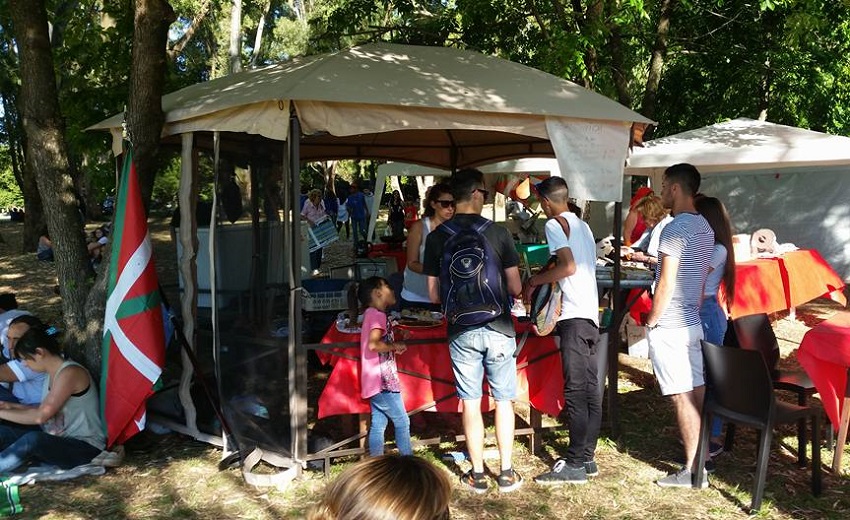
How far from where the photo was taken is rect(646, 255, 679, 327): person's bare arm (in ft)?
13.7

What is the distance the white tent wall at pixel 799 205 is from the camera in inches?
492

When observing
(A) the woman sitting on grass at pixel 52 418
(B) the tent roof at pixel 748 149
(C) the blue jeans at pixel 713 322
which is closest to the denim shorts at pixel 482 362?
(C) the blue jeans at pixel 713 322

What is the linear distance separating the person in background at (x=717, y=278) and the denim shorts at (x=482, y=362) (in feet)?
4.65

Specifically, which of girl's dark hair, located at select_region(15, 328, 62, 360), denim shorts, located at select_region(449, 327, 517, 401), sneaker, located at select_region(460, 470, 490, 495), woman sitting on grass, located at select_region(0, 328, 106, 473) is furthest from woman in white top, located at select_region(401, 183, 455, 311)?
girl's dark hair, located at select_region(15, 328, 62, 360)

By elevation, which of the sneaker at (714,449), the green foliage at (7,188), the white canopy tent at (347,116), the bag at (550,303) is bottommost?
the sneaker at (714,449)

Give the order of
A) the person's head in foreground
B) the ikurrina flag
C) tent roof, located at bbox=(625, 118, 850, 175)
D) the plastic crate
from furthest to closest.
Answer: tent roof, located at bbox=(625, 118, 850, 175) < the plastic crate < the ikurrina flag < the person's head in foreground

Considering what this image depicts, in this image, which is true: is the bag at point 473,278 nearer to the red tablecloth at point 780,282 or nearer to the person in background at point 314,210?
the red tablecloth at point 780,282

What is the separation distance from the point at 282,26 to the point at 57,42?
21044 mm

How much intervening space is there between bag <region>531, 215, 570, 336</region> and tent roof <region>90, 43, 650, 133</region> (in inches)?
36.1

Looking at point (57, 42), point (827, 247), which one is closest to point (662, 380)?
point (827, 247)

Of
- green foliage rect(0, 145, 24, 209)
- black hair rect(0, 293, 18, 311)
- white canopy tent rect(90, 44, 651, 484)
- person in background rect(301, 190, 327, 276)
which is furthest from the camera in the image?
green foliage rect(0, 145, 24, 209)

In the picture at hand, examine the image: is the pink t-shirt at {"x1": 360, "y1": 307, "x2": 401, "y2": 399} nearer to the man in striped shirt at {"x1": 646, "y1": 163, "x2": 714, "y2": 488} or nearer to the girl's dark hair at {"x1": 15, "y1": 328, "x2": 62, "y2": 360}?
the man in striped shirt at {"x1": 646, "y1": 163, "x2": 714, "y2": 488}

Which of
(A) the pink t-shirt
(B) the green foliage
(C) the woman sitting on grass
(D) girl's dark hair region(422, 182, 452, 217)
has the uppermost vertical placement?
(B) the green foliage

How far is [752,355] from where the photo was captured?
3.98 metres
